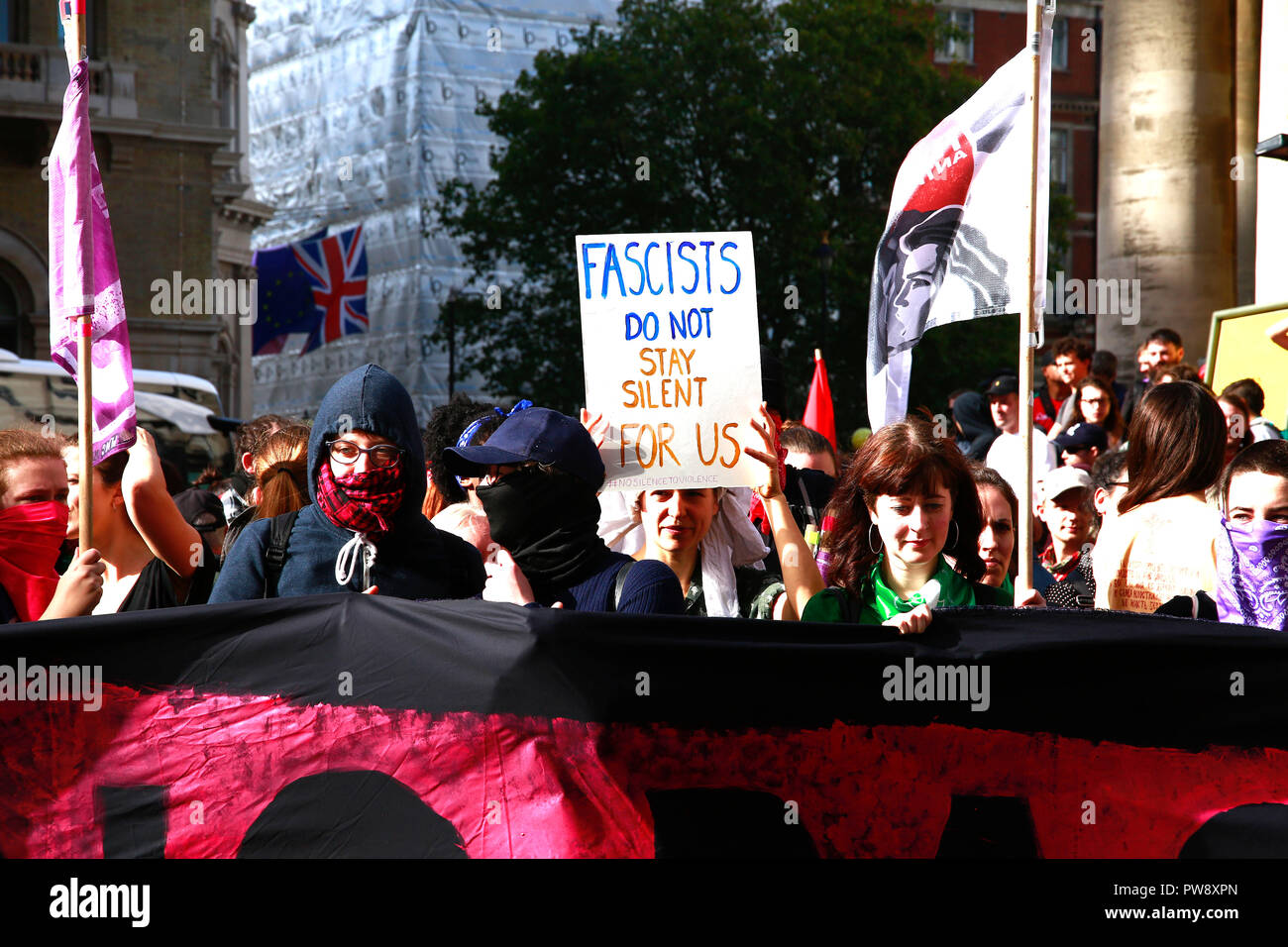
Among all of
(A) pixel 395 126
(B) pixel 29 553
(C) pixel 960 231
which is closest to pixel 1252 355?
(C) pixel 960 231

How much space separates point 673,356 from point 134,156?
2661 cm

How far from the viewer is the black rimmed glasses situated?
378cm

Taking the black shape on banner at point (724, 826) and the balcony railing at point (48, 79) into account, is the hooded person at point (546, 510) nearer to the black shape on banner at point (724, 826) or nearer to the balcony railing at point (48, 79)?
the black shape on banner at point (724, 826)

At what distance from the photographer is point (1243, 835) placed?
141 inches

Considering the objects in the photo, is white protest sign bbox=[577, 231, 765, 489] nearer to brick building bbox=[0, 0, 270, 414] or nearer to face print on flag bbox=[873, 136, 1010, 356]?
face print on flag bbox=[873, 136, 1010, 356]

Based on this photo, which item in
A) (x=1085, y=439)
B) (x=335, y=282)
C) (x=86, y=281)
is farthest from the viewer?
(x=335, y=282)

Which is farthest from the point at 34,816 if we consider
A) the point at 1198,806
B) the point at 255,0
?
the point at 255,0

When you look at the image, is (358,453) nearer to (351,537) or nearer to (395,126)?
(351,537)

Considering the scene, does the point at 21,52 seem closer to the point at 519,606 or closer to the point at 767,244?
the point at 767,244

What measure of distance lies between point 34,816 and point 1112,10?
1248 cm

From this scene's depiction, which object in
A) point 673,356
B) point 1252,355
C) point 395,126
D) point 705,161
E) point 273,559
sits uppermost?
point 395,126

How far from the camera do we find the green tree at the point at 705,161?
106ft

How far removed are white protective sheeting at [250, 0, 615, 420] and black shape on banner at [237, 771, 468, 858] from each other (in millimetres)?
38178

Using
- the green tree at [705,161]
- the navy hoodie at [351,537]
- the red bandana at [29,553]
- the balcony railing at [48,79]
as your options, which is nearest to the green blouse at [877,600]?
the navy hoodie at [351,537]
